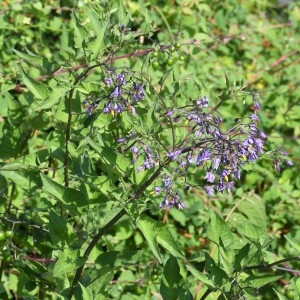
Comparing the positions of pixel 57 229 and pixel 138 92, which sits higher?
pixel 138 92

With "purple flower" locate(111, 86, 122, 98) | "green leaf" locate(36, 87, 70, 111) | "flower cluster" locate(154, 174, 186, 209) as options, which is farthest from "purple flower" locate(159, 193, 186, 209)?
"green leaf" locate(36, 87, 70, 111)

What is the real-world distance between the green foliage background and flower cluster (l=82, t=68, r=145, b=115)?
7 centimetres

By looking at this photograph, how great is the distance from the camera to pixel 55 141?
2279mm

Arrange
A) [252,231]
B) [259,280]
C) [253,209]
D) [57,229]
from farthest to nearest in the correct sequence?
[253,209], [57,229], [252,231], [259,280]

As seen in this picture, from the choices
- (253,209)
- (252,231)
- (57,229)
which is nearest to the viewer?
(252,231)

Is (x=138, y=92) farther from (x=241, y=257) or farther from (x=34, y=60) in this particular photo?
(x=241, y=257)

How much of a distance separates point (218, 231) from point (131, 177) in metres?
0.31

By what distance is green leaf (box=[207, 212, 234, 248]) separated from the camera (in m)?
1.92

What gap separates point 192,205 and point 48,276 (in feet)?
4.64

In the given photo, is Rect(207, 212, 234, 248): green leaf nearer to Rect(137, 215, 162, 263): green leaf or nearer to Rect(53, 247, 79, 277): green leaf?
Rect(137, 215, 162, 263): green leaf

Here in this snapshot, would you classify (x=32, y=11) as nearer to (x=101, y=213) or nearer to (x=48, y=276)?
(x=101, y=213)

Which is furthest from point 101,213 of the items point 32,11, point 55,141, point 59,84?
point 32,11

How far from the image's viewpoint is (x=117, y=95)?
187cm

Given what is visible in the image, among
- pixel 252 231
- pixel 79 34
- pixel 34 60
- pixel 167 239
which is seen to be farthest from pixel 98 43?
pixel 252 231
